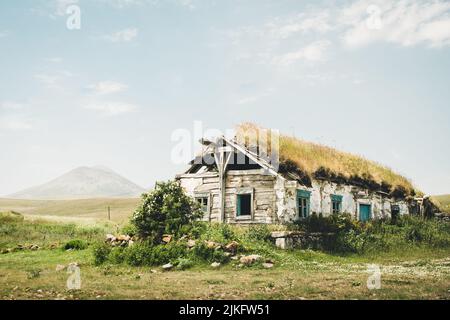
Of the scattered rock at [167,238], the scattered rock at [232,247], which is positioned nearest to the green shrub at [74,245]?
the scattered rock at [167,238]

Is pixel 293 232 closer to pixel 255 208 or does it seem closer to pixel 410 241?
pixel 255 208

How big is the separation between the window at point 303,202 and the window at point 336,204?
92.0 inches

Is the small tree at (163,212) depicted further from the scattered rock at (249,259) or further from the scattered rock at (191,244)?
the scattered rock at (249,259)

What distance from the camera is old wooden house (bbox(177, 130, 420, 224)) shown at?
22.4 meters

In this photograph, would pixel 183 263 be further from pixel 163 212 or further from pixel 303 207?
pixel 303 207

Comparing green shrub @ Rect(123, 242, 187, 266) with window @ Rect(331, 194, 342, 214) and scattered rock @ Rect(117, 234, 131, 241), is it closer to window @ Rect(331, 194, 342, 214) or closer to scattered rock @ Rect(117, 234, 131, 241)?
scattered rock @ Rect(117, 234, 131, 241)

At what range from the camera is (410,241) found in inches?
923

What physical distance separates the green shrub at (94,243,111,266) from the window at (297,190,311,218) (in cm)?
1032

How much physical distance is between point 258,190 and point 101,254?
921cm

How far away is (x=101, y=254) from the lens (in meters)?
16.8

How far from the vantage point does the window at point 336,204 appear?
2516 centimetres

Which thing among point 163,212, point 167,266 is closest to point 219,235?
point 163,212

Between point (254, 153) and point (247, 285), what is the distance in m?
12.6
